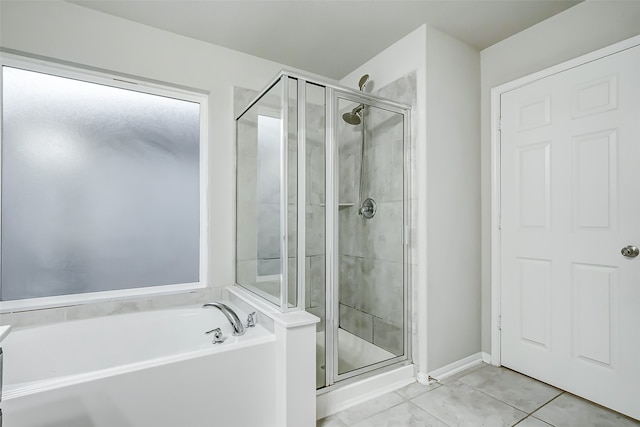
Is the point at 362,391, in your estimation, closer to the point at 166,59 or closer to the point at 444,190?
the point at 444,190

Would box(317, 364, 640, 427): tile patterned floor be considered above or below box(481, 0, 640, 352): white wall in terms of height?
below

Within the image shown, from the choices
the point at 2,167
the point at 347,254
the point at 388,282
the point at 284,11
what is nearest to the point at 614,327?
the point at 388,282

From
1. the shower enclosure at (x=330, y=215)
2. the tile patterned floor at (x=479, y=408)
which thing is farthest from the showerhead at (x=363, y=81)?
the tile patterned floor at (x=479, y=408)

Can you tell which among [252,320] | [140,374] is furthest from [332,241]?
[140,374]

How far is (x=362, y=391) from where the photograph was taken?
6.46 feet

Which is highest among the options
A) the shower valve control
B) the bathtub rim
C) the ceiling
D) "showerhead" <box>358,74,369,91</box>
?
the ceiling

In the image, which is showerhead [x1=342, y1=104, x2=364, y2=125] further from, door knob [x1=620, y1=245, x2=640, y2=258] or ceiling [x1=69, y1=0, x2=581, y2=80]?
door knob [x1=620, y1=245, x2=640, y2=258]

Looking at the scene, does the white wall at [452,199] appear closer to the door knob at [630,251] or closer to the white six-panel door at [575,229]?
the white six-panel door at [575,229]

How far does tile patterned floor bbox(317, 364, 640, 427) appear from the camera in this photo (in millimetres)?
1732

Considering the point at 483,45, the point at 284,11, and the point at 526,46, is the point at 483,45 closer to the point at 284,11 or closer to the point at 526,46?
the point at 526,46

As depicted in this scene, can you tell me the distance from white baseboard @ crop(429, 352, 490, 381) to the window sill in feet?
5.99

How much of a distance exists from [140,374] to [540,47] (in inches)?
121

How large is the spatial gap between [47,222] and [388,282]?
7.41 feet

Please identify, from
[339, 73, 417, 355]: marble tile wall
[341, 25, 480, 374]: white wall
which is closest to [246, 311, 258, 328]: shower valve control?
[339, 73, 417, 355]: marble tile wall
